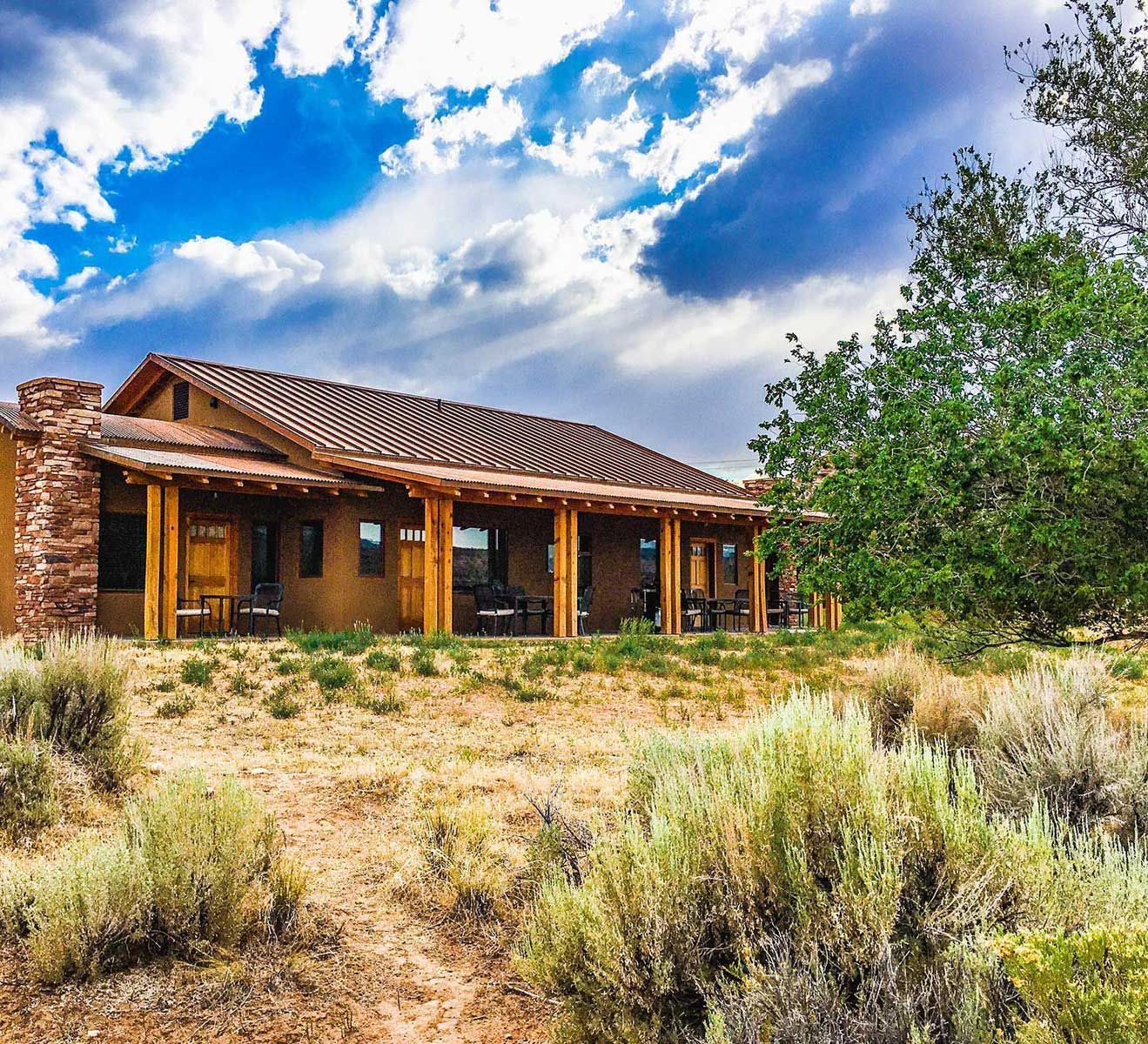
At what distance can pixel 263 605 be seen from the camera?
15648mm

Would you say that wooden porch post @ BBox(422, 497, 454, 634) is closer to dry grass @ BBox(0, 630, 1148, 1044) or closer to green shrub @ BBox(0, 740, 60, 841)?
dry grass @ BBox(0, 630, 1148, 1044)

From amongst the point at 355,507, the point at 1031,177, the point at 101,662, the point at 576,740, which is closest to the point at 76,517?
the point at 355,507

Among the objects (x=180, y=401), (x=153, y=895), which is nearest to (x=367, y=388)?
(x=180, y=401)

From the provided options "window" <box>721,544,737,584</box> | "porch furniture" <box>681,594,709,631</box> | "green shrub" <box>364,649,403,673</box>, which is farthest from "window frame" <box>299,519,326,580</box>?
"window" <box>721,544,737,584</box>

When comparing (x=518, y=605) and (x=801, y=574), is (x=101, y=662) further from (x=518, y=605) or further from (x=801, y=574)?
(x=518, y=605)

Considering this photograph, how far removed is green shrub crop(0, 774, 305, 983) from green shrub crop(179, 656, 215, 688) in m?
5.20

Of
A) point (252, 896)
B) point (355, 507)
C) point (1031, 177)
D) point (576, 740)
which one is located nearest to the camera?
point (252, 896)

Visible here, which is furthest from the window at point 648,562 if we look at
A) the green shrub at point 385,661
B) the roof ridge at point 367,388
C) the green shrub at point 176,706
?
the green shrub at point 176,706

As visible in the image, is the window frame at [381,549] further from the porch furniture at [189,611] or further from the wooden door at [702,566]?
the wooden door at [702,566]

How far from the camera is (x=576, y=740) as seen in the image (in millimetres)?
7820

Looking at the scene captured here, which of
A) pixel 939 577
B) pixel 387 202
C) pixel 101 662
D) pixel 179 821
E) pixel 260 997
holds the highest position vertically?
pixel 387 202

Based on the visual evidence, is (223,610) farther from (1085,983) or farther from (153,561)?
(1085,983)

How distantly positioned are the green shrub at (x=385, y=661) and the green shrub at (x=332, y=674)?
0.75ft

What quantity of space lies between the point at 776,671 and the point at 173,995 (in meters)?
9.27
